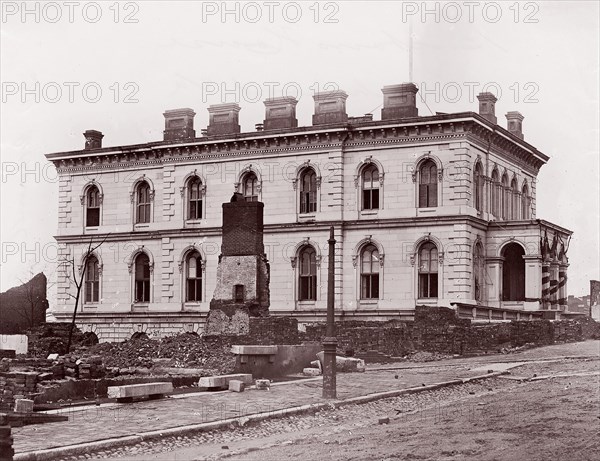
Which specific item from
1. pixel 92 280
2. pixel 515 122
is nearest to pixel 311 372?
pixel 92 280

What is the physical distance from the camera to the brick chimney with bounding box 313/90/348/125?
43906 mm

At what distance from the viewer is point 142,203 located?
49.2m

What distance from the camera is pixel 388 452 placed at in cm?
1298

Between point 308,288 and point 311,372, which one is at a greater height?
point 308,288

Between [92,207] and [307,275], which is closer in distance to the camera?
[307,275]

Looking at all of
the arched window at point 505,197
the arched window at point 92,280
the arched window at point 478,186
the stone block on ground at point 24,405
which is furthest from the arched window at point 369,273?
the stone block on ground at point 24,405

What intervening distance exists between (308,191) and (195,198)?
5934 millimetres

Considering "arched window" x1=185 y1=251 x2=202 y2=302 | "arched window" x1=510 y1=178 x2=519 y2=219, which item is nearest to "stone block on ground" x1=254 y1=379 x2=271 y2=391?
"arched window" x1=185 y1=251 x2=202 y2=302

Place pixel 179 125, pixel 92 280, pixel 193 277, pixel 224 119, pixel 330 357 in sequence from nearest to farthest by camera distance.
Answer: pixel 330 357, pixel 193 277, pixel 224 119, pixel 179 125, pixel 92 280

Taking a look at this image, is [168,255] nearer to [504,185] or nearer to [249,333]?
[504,185]

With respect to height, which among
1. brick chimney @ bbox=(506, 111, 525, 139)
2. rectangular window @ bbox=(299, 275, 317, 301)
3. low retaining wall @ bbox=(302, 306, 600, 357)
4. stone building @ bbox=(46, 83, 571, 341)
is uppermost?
brick chimney @ bbox=(506, 111, 525, 139)

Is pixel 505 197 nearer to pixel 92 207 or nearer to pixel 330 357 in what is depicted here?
pixel 92 207

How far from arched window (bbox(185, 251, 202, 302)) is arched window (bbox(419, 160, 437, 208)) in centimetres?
1094

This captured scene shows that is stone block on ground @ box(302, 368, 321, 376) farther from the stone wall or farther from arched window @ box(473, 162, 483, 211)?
the stone wall
